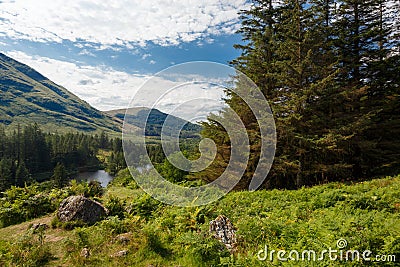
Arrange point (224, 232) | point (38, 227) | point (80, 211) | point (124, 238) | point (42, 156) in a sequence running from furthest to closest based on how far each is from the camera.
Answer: point (42, 156), point (80, 211), point (38, 227), point (124, 238), point (224, 232)

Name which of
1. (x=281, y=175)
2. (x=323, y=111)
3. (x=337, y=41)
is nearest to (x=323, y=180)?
(x=281, y=175)

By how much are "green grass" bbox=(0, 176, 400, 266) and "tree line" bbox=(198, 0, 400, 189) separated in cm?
534

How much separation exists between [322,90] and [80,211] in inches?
545

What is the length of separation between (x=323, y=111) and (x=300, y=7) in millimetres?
6901

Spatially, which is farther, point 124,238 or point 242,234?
point 124,238

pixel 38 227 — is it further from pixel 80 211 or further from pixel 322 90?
pixel 322 90

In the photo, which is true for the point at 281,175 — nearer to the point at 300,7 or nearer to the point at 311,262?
the point at 300,7

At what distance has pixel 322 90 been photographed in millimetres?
14016

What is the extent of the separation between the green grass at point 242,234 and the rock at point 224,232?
188 mm

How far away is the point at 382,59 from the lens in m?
17.2

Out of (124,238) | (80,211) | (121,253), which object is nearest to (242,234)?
(121,253)

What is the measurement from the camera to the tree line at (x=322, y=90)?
570 inches

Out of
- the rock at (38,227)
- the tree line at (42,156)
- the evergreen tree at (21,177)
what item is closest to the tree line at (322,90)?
the rock at (38,227)

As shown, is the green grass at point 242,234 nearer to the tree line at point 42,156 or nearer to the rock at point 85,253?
the rock at point 85,253
